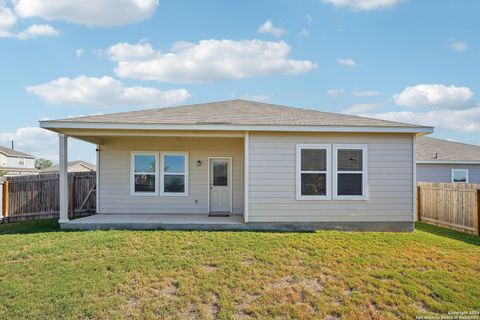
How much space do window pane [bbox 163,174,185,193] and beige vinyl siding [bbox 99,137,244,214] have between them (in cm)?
24

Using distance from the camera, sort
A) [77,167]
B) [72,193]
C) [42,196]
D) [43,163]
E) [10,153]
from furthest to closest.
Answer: [43,163], [10,153], [77,167], [72,193], [42,196]

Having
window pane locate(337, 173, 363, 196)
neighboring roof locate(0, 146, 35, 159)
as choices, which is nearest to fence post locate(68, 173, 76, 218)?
window pane locate(337, 173, 363, 196)

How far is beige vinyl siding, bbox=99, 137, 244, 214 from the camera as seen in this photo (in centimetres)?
1023

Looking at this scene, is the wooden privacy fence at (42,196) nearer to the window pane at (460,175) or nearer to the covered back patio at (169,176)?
the covered back patio at (169,176)

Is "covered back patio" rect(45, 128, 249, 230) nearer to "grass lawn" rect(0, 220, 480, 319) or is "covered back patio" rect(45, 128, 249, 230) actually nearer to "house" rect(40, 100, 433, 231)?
"house" rect(40, 100, 433, 231)

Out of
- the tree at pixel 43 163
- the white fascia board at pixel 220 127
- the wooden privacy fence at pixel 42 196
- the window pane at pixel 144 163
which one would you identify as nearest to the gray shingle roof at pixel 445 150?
the white fascia board at pixel 220 127

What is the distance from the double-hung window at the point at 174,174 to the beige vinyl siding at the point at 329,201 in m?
2.98

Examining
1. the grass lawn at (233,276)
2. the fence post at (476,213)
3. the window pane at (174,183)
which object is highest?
the window pane at (174,183)

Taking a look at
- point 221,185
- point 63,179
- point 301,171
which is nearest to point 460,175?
point 301,171

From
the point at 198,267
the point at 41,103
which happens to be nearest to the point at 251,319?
the point at 198,267

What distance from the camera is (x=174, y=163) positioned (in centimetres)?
1036

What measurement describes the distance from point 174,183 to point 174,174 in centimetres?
31

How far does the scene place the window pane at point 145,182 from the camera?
10281 mm

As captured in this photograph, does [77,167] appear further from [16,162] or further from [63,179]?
[63,179]
